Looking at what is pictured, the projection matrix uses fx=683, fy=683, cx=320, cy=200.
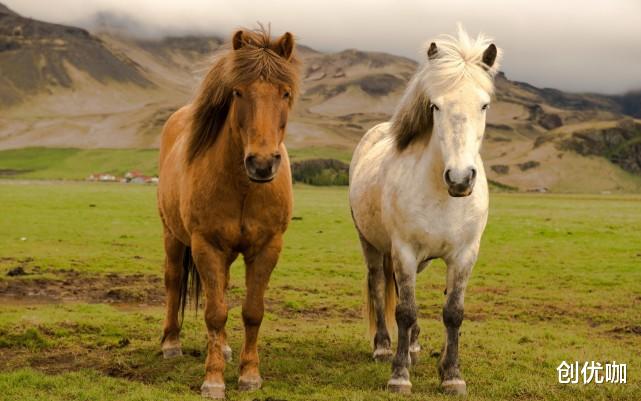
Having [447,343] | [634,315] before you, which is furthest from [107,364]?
[634,315]

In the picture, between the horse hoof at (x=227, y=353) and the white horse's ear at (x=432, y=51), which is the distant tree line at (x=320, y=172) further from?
the white horse's ear at (x=432, y=51)

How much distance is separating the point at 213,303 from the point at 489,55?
369 cm

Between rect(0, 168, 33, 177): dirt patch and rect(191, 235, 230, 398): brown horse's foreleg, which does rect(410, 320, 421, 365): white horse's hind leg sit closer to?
rect(191, 235, 230, 398): brown horse's foreleg

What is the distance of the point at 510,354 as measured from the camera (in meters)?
8.70

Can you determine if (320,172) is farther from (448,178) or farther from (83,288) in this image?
(448,178)

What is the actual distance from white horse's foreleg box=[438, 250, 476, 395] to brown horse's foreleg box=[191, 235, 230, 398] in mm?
2277

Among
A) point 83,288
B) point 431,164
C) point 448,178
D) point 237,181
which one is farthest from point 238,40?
point 83,288

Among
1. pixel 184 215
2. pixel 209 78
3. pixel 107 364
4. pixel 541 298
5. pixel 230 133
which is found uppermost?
pixel 209 78

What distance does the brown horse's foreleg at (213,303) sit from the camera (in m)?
6.80

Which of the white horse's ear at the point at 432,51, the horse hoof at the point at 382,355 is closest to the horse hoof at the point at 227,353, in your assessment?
the horse hoof at the point at 382,355

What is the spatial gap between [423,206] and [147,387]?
3310 millimetres

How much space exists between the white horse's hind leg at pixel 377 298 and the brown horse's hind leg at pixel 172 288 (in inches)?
94.7

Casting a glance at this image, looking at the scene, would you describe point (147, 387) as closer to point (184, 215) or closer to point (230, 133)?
point (184, 215)

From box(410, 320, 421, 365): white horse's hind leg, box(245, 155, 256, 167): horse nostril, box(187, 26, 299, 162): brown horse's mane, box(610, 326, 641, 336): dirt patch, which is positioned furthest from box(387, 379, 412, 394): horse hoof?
box(610, 326, 641, 336): dirt patch
